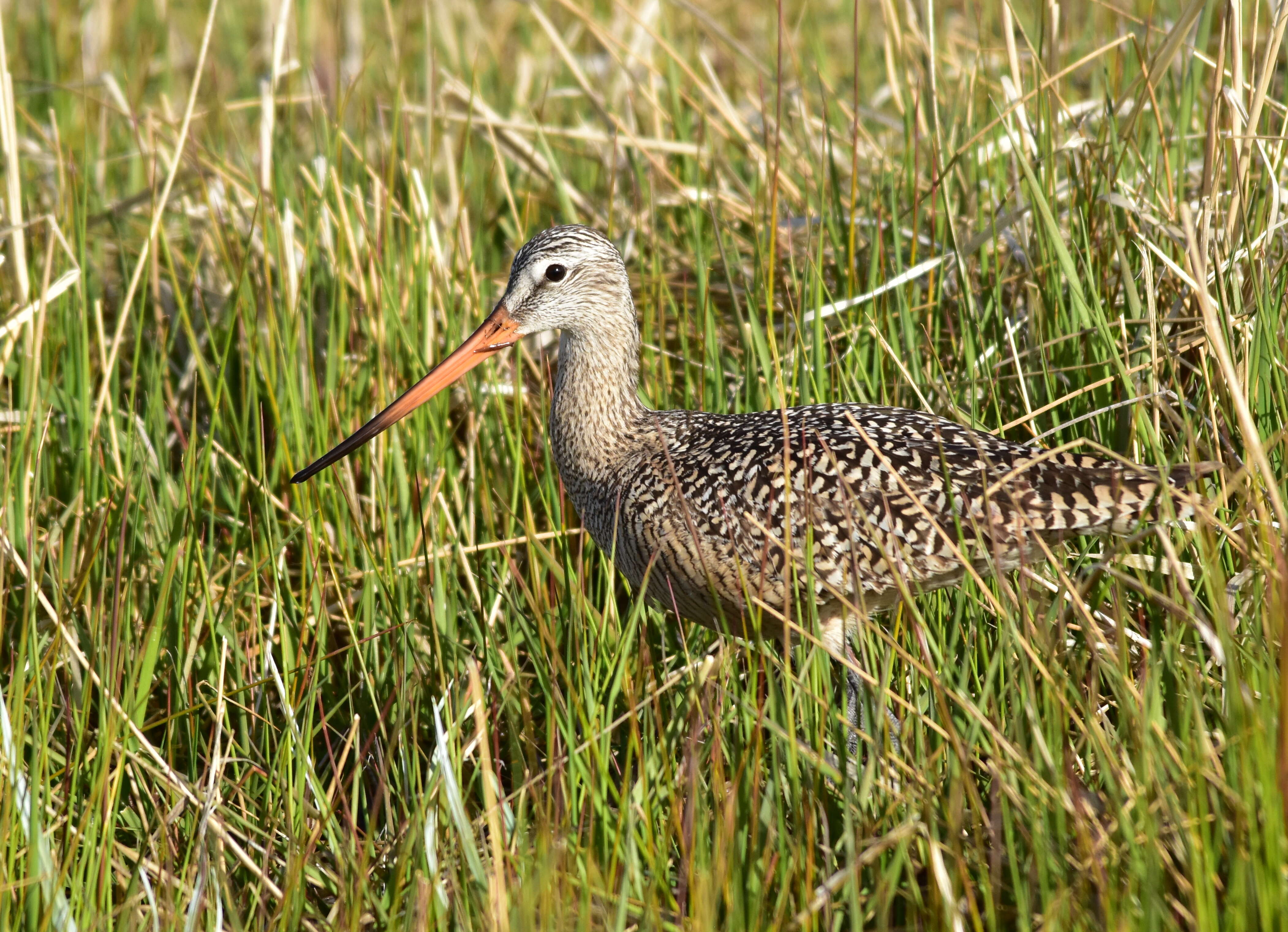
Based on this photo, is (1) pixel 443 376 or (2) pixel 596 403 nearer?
(1) pixel 443 376

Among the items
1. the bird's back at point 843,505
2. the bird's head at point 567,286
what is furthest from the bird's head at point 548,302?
the bird's back at point 843,505

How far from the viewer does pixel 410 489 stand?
185 inches

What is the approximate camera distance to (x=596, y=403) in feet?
14.0

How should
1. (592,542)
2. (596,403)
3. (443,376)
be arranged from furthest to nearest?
(592,542), (596,403), (443,376)

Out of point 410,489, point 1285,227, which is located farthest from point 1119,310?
point 410,489

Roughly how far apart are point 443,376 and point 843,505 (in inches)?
51.9

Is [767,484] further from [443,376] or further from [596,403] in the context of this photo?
[443,376]

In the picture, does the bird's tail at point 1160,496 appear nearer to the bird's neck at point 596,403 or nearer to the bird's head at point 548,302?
the bird's neck at point 596,403

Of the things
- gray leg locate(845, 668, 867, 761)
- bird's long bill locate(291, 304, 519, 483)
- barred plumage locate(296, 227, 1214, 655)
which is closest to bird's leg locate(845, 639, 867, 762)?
gray leg locate(845, 668, 867, 761)

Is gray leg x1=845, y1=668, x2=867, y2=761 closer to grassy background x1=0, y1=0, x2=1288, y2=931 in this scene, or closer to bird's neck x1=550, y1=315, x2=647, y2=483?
grassy background x1=0, y1=0, x2=1288, y2=931

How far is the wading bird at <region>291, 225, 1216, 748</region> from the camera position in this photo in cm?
340

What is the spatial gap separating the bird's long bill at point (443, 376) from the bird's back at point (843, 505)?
625 millimetres

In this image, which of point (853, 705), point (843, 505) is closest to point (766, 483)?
point (843, 505)

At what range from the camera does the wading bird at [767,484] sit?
11.2 ft
